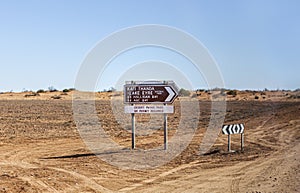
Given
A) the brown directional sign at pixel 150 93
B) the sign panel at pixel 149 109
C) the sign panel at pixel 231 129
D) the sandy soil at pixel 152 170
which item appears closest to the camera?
the sandy soil at pixel 152 170

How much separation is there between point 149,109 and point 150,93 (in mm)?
762

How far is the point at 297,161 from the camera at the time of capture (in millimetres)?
16438

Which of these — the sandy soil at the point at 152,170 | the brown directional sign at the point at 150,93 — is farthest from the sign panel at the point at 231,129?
the brown directional sign at the point at 150,93

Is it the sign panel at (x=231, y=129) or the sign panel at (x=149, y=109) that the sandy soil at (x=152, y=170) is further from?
the sign panel at (x=149, y=109)

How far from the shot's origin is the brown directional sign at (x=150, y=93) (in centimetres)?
2041

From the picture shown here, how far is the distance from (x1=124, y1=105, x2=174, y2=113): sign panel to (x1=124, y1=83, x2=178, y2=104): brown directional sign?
24 centimetres

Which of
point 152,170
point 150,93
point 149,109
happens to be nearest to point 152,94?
point 150,93

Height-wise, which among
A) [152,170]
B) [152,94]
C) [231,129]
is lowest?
[152,170]

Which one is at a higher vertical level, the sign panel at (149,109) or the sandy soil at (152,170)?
the sign panel at (149,109)

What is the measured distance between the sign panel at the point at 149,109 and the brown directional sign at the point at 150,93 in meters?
A: 0.24

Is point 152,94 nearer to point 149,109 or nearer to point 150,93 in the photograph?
point 150,93

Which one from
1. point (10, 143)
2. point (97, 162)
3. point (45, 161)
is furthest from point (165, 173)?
point (10, 143)

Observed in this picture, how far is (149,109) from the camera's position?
20.8 meters

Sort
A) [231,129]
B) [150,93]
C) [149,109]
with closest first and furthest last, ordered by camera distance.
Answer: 1. [231,129]
2. [150,93]
3. [149,109]
